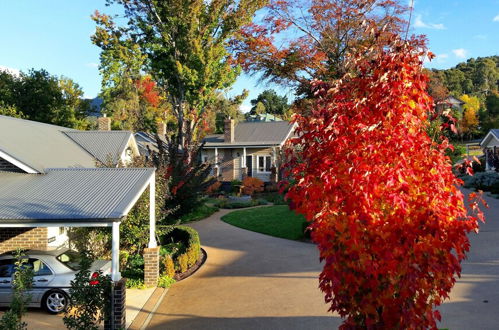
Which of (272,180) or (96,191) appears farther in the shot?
(272,180)

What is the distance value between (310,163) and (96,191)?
7592 mm

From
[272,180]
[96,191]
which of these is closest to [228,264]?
[96,191]

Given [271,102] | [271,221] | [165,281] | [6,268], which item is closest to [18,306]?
[6,268]

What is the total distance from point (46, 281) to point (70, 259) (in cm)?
99

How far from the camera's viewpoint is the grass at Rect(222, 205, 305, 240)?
786 inches

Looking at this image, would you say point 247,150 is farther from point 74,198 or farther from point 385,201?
point 385,201

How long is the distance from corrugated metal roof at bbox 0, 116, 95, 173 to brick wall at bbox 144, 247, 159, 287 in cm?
436

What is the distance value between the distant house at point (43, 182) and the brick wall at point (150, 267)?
7.10 feet

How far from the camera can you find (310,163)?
511 centimetres

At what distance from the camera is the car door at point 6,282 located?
10188 millimetres

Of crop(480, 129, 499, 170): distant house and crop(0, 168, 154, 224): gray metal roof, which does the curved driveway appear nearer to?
crop(0, 168, 154, 224): gray metal roof

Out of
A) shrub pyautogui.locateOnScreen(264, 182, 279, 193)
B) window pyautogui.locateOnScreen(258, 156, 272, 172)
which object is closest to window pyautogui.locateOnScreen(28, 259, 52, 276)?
shrub pyautogui.locateOnScreen(264, 182, 279, 193)

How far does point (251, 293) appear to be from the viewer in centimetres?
1145

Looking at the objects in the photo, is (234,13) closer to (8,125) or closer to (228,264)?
(8,125)
